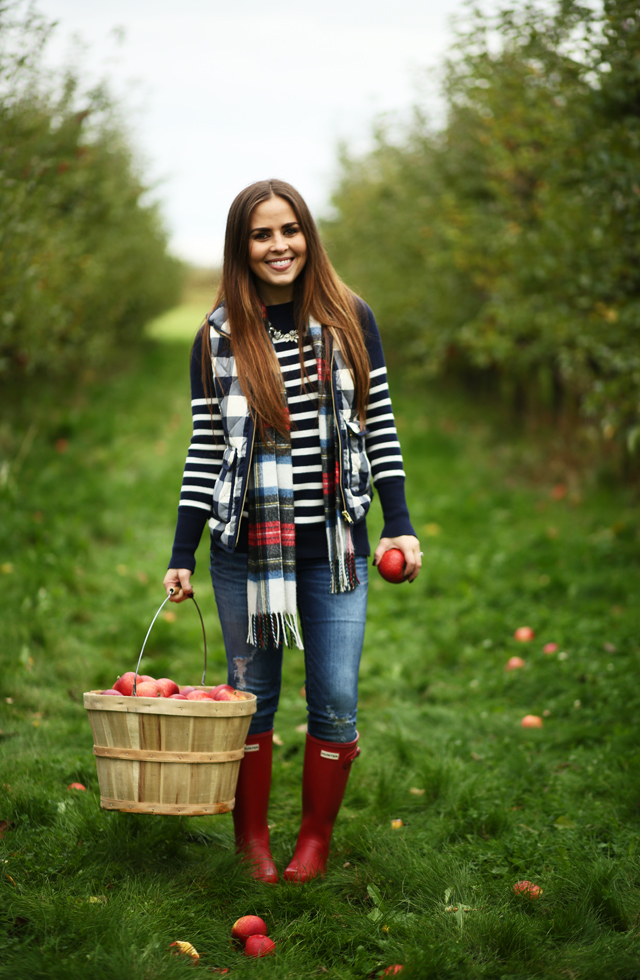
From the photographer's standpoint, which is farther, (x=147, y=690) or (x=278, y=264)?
(x=278, y=264)

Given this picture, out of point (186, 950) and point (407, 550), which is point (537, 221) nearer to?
point (407, 550)

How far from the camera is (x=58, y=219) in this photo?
8000 millimetres

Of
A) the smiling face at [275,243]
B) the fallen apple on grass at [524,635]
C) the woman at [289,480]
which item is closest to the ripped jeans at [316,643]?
the woman at [289,480]

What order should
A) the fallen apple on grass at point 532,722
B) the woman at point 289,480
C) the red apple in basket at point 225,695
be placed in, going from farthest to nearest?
the fallen apple on grass at point 532,722, the woman at point 289,480, the red apple in basket at point 225,695

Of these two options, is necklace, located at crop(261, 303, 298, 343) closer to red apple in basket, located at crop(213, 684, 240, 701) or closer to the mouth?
the mouth

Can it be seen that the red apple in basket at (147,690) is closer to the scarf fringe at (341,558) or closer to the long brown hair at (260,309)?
the scarf fringe at (341,558)

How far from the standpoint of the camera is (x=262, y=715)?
9.14 feet

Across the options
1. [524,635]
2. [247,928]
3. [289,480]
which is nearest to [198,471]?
[289,480]

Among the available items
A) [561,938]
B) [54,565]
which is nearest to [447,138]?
[54,565]

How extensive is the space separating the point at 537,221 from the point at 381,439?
5501mm

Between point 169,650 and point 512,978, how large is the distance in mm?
2965

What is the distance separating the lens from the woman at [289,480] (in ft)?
8.39

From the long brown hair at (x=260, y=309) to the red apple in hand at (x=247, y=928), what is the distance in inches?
55.5

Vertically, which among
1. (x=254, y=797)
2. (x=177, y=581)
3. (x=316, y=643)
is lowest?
(x=254, y=797)
